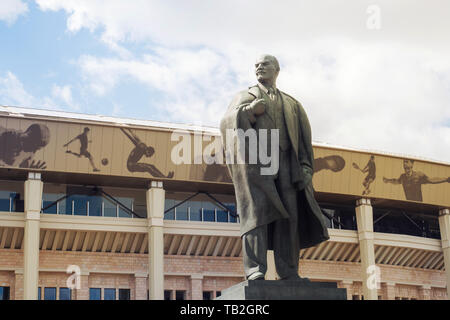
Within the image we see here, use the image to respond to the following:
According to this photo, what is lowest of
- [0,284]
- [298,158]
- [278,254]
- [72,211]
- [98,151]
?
[278,254]

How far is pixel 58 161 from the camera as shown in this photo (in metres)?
22.6

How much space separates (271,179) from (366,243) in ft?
67.5

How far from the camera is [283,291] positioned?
21.6 ft

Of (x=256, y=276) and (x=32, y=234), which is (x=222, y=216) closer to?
(x=32, y=234)

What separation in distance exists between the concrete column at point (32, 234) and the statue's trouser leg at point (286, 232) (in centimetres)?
1580

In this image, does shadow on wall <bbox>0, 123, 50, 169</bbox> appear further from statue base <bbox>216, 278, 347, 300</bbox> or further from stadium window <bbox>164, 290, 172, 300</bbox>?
statue base <bbox>216, 278, 347, 300</bbox>

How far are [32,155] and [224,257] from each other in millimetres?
8447

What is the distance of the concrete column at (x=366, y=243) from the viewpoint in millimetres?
26656

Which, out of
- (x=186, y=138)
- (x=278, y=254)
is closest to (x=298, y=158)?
(x=278, y=254)

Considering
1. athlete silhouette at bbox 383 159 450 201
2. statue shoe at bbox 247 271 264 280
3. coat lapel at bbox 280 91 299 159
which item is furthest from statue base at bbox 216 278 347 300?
athlete silhouette at bbox 383 159 450 201

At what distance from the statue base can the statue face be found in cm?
228

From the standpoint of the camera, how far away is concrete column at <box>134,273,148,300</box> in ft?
81.5

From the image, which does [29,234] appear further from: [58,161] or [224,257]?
[224,257]

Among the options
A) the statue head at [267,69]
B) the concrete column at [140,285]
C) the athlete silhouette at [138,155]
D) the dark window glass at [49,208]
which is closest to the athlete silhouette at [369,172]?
the athlete silhouette at [138,155]
